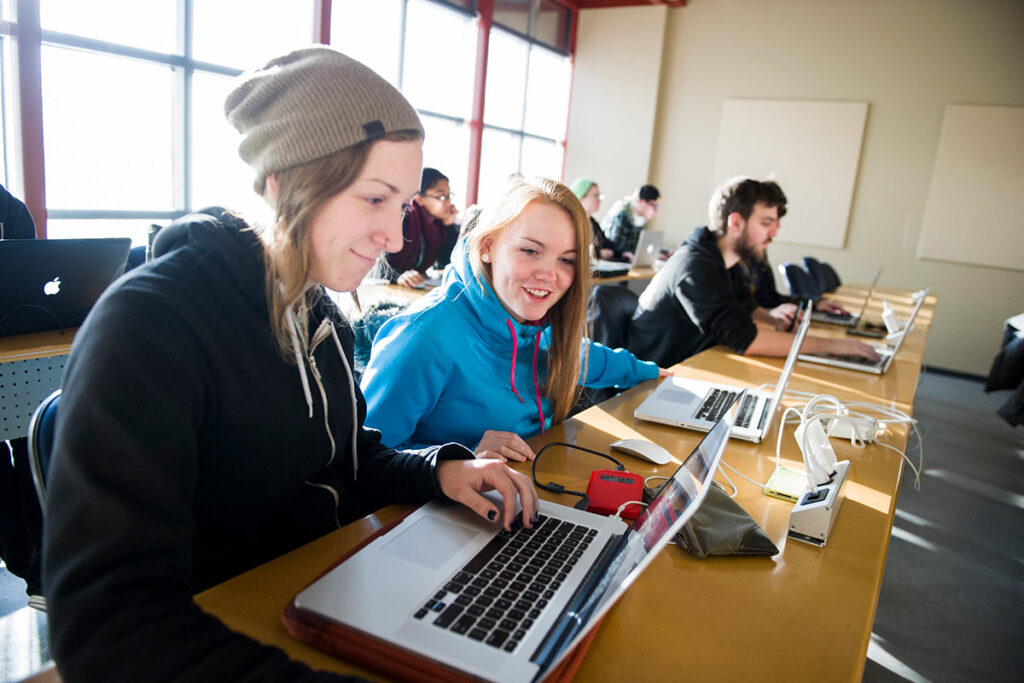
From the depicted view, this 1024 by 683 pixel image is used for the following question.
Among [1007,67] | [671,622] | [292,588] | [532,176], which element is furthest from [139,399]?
[1007,67]

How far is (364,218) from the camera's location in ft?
2.82

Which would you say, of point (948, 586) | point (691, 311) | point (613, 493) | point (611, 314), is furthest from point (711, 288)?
point (613, 493)

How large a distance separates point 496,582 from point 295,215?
1.64 feet

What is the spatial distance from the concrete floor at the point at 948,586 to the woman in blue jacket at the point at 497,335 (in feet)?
2.96

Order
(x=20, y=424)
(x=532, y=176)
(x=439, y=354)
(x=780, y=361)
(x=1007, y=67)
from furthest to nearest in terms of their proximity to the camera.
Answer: (x=1007, y=67), (x=780, y=361), (x=20, y=424), (x=532, y=176), (x=439, y=354)

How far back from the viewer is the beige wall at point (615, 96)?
7590 millimetres

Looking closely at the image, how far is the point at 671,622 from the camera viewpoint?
0.83m

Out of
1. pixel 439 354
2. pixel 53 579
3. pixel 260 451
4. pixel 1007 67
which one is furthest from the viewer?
pixel 1007 67

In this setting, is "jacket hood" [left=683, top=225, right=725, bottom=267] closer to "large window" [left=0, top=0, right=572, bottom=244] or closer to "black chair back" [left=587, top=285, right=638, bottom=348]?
"black chair back" [left=587, top=285, right=638, bottom=348]

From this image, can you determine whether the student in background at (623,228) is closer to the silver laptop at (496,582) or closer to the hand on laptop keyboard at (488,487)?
the hand on laptop keyboard at (488,487)

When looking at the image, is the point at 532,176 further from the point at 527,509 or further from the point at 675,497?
the point at 675,497

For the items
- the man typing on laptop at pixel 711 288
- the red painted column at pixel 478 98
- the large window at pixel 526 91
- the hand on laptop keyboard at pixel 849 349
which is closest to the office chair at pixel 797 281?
the man typing on laptop at pixel 711 288

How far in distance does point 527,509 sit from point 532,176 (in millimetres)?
916

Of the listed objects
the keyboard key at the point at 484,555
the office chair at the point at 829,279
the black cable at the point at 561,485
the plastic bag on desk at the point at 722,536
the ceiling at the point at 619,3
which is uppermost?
the ceiling at the point at 619,3
